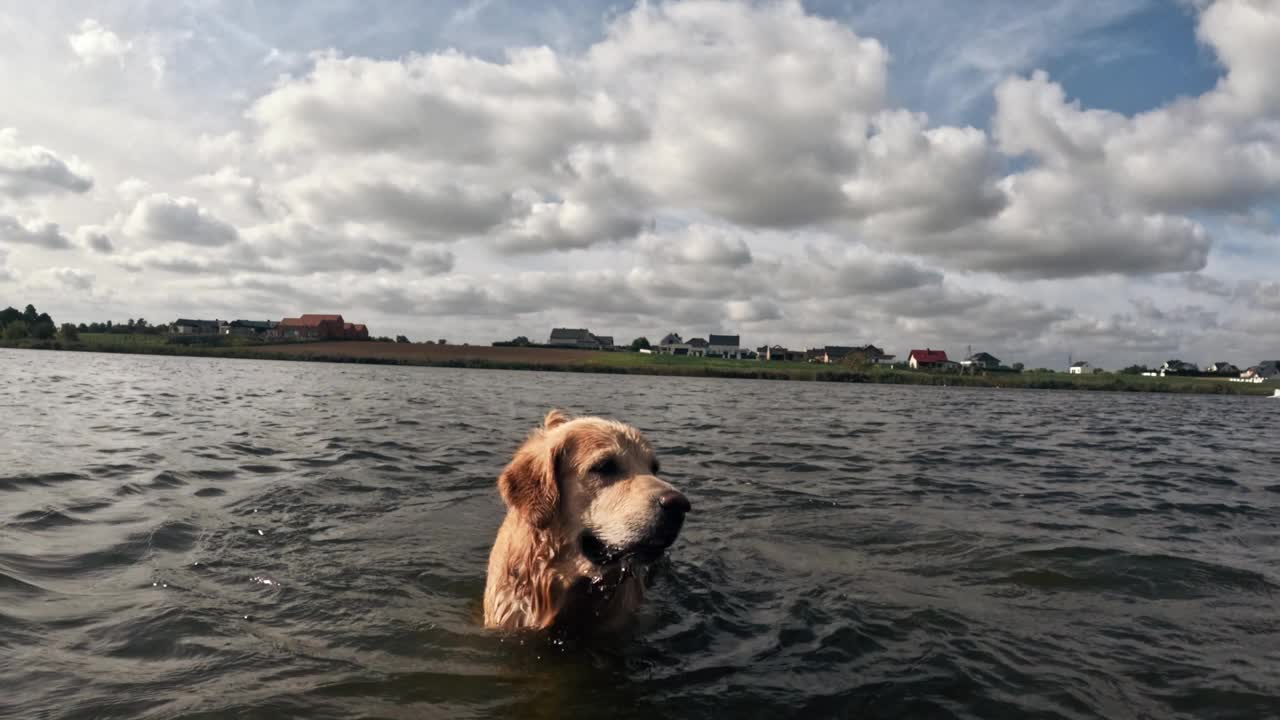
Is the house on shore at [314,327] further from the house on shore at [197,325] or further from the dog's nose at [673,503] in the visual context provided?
the dog's nose at [673,503]

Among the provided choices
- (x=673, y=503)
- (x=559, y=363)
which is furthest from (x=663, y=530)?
(x=559, y=363)

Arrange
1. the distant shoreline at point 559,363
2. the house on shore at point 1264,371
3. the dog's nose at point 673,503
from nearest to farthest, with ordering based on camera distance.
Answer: the dog's nose at point 673,503
the distant shoreline at point 559,363
the house on shore at point 1264,371

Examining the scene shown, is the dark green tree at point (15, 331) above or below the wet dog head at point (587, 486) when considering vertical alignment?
above

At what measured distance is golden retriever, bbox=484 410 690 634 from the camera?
17.1 feet

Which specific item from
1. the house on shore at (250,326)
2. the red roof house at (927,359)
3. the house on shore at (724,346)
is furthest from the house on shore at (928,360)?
the house on shore at (250,326)

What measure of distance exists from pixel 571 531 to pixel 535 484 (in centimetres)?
48

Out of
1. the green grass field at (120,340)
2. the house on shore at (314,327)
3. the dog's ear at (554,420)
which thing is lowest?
the dog's ear at (554,420)

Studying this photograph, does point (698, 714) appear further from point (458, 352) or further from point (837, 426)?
point (458, 352)

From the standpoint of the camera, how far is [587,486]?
528 centimetres

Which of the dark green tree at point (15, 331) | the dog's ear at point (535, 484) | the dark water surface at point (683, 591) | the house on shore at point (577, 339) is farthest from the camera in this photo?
the house on shore at point (577, 339)

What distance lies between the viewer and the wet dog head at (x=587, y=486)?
16.1 feet

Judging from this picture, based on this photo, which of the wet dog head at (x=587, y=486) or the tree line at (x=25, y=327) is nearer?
the wet dog head at (x=587, y=486)

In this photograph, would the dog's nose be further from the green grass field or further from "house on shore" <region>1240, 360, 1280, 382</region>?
"house on shore" <region>1240, 360, 1280, 382</region>

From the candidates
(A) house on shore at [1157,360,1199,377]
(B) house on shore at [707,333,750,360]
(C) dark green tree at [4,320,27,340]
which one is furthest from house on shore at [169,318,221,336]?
(A) house on shore at [1157,360,1199,377]
